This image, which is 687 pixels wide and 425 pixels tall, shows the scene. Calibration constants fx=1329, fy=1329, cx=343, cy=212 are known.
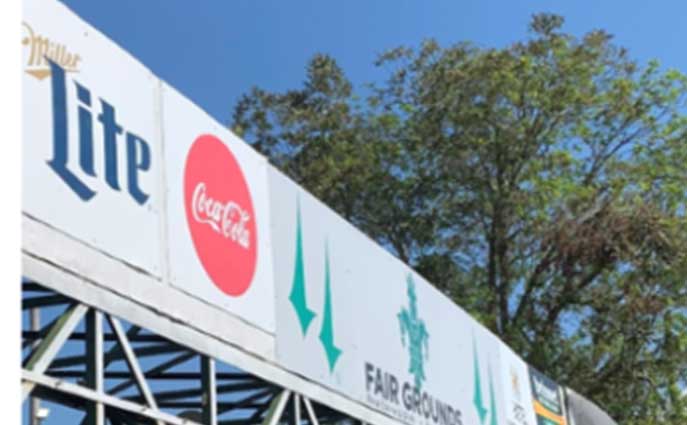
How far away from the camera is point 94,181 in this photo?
6.25 metres

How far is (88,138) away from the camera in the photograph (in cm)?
625

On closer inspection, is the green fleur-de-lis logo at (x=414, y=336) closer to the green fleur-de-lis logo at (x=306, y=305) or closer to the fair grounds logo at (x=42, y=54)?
the green fleur-de-lis logo at (x=306, y=305)

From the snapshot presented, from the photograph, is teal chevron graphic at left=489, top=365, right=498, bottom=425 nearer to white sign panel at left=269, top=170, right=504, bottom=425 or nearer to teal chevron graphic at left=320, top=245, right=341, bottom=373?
white sign panel at left=269, top=170, right=504, bottom=425

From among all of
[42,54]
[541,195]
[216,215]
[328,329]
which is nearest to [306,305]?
[328,329]

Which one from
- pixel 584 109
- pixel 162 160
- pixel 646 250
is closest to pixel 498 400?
pixel 162 160

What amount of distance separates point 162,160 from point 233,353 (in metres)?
1.27

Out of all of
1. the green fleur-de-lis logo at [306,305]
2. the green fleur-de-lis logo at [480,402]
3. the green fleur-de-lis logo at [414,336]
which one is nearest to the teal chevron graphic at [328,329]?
the green fleur-de-lis logo at [306,305]

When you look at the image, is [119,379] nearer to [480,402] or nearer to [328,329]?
[328,329]

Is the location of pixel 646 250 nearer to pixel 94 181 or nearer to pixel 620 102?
pixel 620 102

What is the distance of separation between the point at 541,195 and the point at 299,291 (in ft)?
65.7

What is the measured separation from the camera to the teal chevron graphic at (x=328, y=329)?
9.06 metres

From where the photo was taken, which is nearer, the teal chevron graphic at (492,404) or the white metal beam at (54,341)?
the white metal beam at (54,341)

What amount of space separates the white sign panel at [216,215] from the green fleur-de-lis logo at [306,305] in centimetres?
41

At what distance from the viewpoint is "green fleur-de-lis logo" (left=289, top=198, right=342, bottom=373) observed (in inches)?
340
